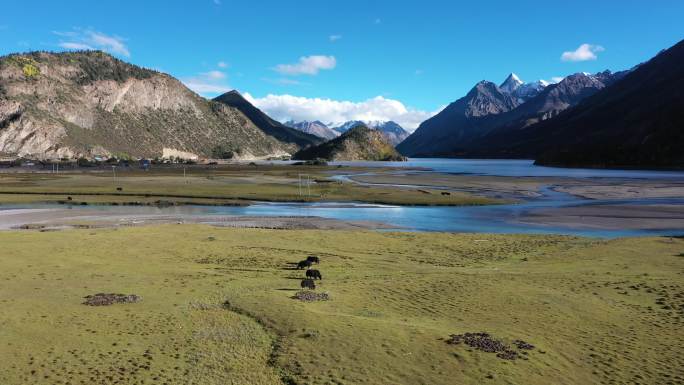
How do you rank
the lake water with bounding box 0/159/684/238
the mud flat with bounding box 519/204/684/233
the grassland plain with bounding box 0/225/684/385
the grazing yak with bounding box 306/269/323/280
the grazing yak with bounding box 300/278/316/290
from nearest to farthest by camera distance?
the grassland plain with bounding box 0/225/684/385 < the grazing yak with bounding box 300/278/316/290 < the grazing yak with bounding box 306/269/323/280 < the lake water with bounding box 0/159/684/238 < the mud flat with bounding box 519/204/684/233

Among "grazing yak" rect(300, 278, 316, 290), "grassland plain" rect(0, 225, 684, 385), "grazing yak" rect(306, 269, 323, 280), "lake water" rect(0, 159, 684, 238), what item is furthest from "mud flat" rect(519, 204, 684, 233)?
"grazing yak" rect(300, 278, 316, 290)

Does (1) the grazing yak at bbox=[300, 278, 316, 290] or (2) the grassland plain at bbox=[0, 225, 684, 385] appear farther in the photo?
(1) the grazing yak at bbox=[300, 278, 316, 290]

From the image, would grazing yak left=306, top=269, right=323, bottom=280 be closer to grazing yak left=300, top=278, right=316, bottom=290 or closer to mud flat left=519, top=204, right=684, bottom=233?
grazing yak left=300, top=278, right=316, bottom=290

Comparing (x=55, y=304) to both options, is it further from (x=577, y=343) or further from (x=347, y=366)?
(x=577, y=343)

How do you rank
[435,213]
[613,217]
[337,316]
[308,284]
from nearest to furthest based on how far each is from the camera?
[337,316], [308,284], [613,217], [435,213]

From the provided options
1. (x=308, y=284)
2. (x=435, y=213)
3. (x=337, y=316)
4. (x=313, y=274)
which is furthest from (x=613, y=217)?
(x=337, y=316)

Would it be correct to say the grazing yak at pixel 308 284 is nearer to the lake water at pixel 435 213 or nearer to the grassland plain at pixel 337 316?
the grassland plain at pixel 337 316

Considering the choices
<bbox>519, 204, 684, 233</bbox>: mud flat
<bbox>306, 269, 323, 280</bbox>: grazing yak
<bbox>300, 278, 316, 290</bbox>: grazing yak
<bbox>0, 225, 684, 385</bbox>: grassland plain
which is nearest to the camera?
<bbox>0, 225, 684, 385</bbox>: grassland plain

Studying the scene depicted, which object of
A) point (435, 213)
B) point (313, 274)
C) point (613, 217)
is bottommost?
point (435, 213)

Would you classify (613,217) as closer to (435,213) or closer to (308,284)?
(435,213)

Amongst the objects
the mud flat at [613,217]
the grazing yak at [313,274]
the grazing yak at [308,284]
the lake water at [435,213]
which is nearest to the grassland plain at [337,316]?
the grazing yak at [313,274]
